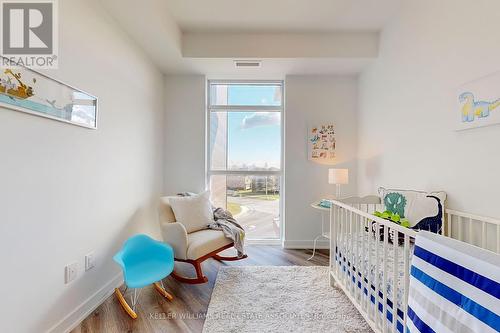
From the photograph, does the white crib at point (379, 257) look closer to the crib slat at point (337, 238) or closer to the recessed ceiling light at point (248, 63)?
the crib slat at point (337, 238)

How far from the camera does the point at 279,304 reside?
6.39ft

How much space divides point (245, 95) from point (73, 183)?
8.00 ft

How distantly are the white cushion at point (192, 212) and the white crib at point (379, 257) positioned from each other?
52.1 inches

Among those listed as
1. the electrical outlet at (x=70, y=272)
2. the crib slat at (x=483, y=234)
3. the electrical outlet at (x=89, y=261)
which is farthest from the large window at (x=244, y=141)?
the crib slat at (x=483, y=234)

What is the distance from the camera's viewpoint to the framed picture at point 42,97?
124 centimetres

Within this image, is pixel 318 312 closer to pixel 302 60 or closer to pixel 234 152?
pixel 234 152

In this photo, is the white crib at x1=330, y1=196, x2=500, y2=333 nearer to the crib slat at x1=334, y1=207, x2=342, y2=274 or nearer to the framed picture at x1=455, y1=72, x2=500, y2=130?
the crib slat at x1=334, y1=207, x2=342, y2=274

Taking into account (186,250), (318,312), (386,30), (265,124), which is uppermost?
(386,30)

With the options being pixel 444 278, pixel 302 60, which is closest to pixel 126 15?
pixel 302 60

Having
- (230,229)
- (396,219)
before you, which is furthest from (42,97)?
(396,219)

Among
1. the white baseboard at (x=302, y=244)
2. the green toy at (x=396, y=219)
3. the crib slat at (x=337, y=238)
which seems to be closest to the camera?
the green toy at (x=396, y=219)

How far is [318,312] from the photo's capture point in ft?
6.05

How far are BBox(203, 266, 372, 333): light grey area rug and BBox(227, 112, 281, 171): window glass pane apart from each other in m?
1.48

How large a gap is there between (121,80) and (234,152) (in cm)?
169
